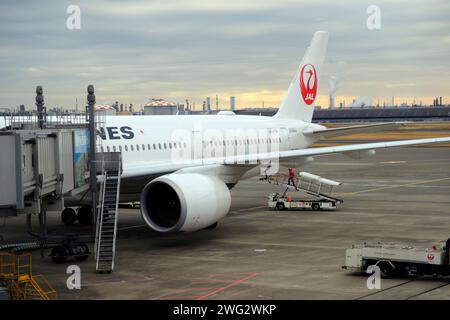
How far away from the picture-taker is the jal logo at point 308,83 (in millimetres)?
43062

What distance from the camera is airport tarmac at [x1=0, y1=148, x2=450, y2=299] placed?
68.9 feet

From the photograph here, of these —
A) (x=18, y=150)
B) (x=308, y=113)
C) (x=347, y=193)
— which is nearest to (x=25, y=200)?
(x=18, y=150)

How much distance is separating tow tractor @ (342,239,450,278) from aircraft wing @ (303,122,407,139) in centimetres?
1372

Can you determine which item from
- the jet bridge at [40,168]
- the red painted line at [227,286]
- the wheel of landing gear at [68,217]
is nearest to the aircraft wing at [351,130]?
the wheel of landing gear at [68,217]

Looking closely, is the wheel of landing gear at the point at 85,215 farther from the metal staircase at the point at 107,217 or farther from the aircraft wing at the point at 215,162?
the metal staircase at the point at 107,217

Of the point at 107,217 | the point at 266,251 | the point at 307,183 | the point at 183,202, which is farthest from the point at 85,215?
the point at 307,183

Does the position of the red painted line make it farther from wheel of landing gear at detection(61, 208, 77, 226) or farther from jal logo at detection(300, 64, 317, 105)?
jal logo at detection(300, 64, 317, 105)

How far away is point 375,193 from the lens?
4638 centimetres

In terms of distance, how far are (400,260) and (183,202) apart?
806 cm

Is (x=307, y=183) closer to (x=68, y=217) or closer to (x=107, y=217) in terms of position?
(x=68, y=217)

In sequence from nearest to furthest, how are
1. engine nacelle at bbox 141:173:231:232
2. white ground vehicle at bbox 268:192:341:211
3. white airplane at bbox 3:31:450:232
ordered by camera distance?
engine nacelle at bbox 141:173:231:232, white airplane at bbox 3:31:450:232, white ground vehicle at bbox 268:192:341:211

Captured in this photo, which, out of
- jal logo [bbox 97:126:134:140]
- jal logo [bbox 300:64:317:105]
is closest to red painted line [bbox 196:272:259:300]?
jal logo [bbox 97:126:134:140]
